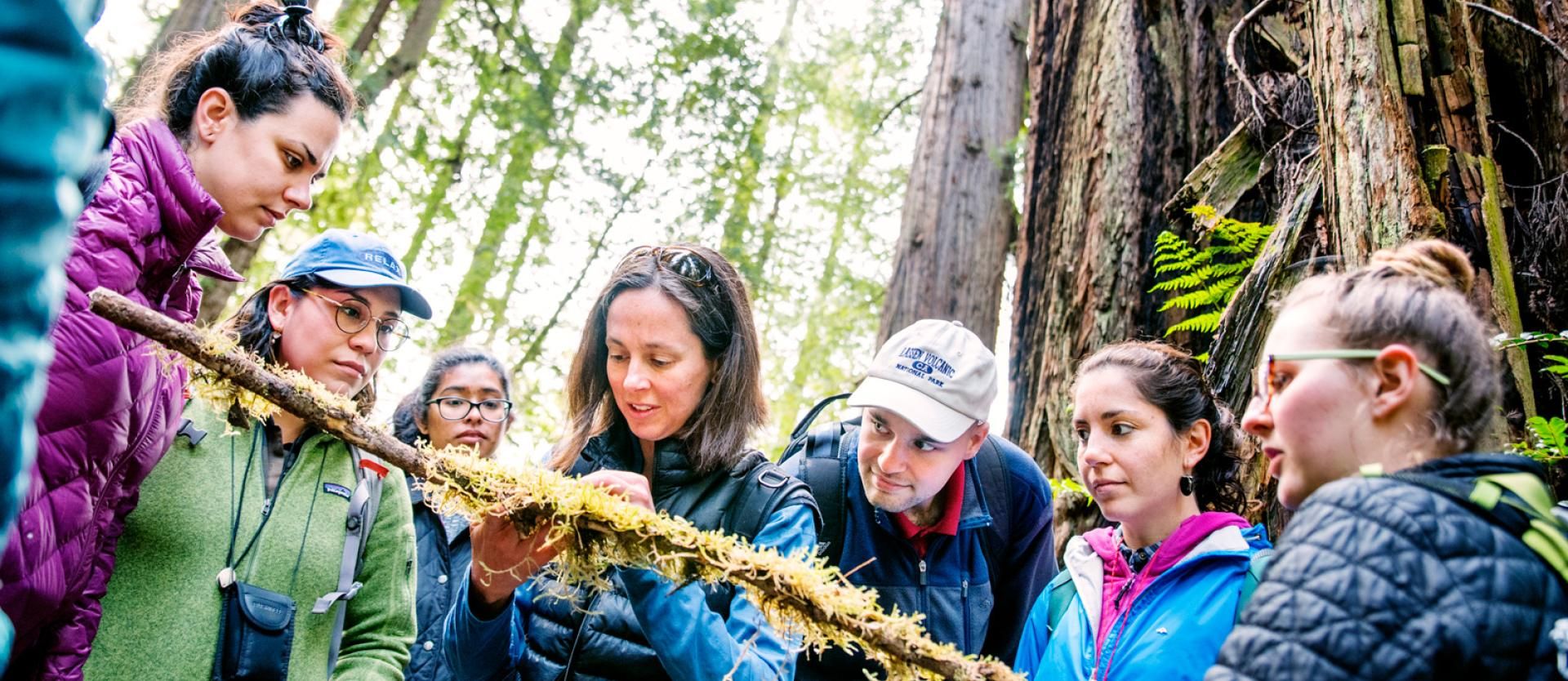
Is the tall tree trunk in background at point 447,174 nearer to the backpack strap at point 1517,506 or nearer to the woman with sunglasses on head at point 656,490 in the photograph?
the woman with sunglasses on head at point 656,490

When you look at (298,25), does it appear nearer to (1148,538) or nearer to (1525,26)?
(1148,538)

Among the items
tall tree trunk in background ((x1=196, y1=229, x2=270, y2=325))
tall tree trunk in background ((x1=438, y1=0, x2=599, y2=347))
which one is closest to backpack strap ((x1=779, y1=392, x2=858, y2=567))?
tall tree trunk in background ((x1=196, y1=229, x2=270, y2=325))

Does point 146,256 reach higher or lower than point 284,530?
higher

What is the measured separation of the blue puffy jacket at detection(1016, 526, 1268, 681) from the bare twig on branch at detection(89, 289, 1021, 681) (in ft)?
3.19

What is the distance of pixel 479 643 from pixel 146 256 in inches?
48.0

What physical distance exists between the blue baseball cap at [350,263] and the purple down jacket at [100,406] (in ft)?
1.75

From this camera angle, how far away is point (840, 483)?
3.44 metres

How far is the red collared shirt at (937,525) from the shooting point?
334 cm

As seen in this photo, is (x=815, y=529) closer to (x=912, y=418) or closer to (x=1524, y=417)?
(x=912, y=418)

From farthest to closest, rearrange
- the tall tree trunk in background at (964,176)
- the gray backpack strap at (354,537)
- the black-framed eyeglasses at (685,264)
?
1. the tall tree trunk in background at (964,176)
2. the black-framed eyeglasses at (685,264)
3. the gray backpack strap at (354,537)

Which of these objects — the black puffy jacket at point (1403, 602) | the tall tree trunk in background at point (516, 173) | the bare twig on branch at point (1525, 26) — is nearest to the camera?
the black puffy jacket at point (1403, 602)

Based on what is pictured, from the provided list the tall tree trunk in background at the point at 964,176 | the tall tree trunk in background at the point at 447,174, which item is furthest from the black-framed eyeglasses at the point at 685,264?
the tall tree trunk in background at the point at 447,174

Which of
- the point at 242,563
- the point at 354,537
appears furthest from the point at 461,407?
the point at 242,563

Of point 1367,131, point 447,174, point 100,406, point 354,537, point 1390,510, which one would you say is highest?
point 447,174
